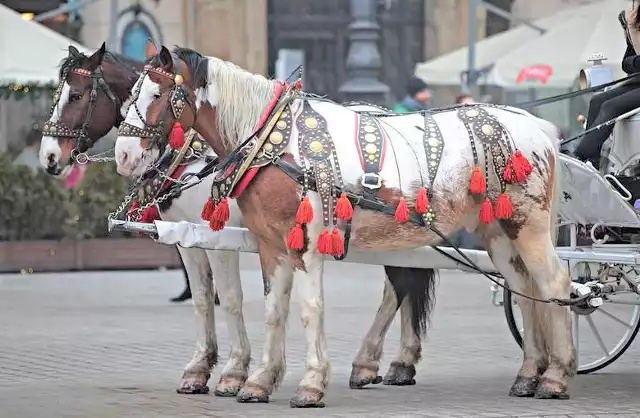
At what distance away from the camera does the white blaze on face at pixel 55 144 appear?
998 cm

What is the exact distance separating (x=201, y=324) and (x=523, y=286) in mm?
1948

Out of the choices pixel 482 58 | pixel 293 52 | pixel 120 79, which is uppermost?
pixel 293 52

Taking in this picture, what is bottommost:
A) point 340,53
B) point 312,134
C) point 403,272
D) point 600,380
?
point 600,380

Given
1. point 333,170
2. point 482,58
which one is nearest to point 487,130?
point 333,170

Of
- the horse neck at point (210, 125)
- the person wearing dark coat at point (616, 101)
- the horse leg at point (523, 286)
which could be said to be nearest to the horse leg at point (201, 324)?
the horse neck at point (210, 125)

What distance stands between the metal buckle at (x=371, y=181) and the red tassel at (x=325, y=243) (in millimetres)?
377

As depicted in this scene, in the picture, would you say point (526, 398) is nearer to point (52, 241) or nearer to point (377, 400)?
point (377, 400)

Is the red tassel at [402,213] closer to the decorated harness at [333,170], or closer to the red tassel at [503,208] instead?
the decorated harness at [333,170]

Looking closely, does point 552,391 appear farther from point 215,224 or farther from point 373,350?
point 215,224

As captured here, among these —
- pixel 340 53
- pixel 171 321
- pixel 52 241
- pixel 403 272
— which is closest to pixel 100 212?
pixel 52 241

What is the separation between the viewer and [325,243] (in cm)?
847

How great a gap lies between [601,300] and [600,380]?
1098mm

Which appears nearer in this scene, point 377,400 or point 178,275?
point 377,400

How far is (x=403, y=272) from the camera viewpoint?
995 centimetres
